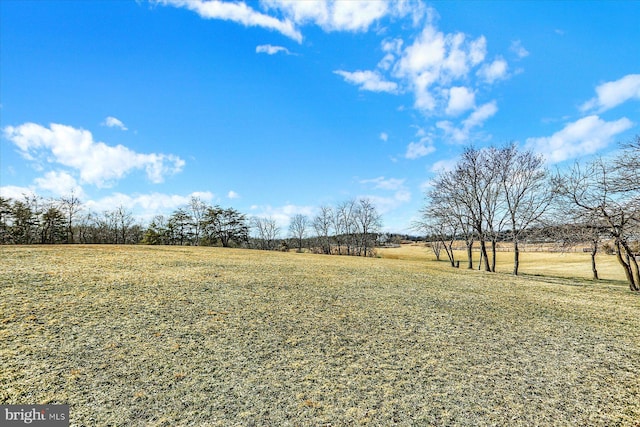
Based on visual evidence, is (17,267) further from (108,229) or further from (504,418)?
(108,229)

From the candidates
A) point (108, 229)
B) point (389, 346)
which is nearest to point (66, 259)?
point (389, 346)

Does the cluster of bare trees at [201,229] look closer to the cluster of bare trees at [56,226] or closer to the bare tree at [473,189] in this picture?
the cluster of bare trees at [56,226]

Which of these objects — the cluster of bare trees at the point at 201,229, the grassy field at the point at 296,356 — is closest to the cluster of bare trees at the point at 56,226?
the cluster of bare trees at the point at 201,229

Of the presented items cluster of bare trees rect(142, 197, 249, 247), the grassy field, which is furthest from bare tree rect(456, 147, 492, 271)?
cluster of bare trees rect(142, 197, 249, 247)

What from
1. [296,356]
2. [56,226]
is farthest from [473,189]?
[56,226]

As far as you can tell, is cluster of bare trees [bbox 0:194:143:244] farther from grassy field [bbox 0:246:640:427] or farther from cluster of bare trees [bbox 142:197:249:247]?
grassy field [bbox 0:246:640:427]

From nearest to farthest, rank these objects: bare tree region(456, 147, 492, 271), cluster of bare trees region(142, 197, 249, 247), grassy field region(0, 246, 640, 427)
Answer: grassy field region(0, 246, 640, 427) < bare tree region(456, 147, 492, 271) < cluster of bare trees region(142, 197, 249, 247)

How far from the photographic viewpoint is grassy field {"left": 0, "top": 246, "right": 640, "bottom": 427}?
4742mm

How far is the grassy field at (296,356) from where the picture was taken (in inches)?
187

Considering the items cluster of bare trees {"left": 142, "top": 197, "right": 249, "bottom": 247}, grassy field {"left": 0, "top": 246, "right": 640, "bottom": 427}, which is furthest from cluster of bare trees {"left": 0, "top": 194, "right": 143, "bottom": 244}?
grassy field {"left": 0, "top": 246, "right": 640, "bottom": 427}

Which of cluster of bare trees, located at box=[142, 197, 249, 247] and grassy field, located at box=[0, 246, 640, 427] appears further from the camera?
cluster of bare trees, located at box=[142, 197, 249, 247]

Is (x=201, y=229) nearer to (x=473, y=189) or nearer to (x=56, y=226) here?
(x=56, y=226)

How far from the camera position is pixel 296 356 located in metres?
6.66

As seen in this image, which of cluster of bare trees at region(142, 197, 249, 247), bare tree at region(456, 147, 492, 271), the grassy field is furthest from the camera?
cluster of bare trees at region(142, 197, 249, 247)
